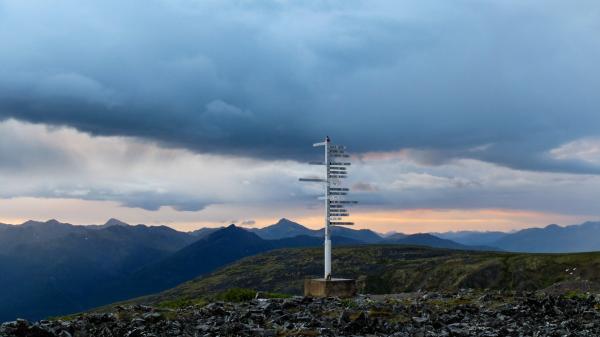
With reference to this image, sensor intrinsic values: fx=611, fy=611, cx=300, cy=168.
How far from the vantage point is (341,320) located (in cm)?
3419

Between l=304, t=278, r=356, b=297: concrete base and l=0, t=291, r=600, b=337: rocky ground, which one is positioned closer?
l=0, t=291, r=600, b=337: rocky ground

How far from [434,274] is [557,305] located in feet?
511

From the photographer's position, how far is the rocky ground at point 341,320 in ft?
105

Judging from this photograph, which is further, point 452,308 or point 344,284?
point 344,284

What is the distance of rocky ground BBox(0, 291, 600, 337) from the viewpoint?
1260 inches

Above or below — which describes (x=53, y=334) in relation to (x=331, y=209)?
below

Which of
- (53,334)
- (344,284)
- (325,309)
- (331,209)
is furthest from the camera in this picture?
(331,209)

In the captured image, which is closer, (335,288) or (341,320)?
(341,320)

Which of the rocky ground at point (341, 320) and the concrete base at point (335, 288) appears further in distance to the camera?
the concrete base at point (335, 288)

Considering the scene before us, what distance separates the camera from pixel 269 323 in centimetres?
3484

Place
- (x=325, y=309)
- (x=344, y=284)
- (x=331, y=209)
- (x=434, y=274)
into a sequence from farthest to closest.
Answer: (x=434, y=274) < (x=331, y=209) < (x=344, y=284) < (x=325, y=309)

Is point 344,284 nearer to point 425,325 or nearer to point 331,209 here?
point 331,209

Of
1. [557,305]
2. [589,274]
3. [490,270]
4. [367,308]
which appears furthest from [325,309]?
[490,270]

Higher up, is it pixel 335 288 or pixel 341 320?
pixel 335 288
